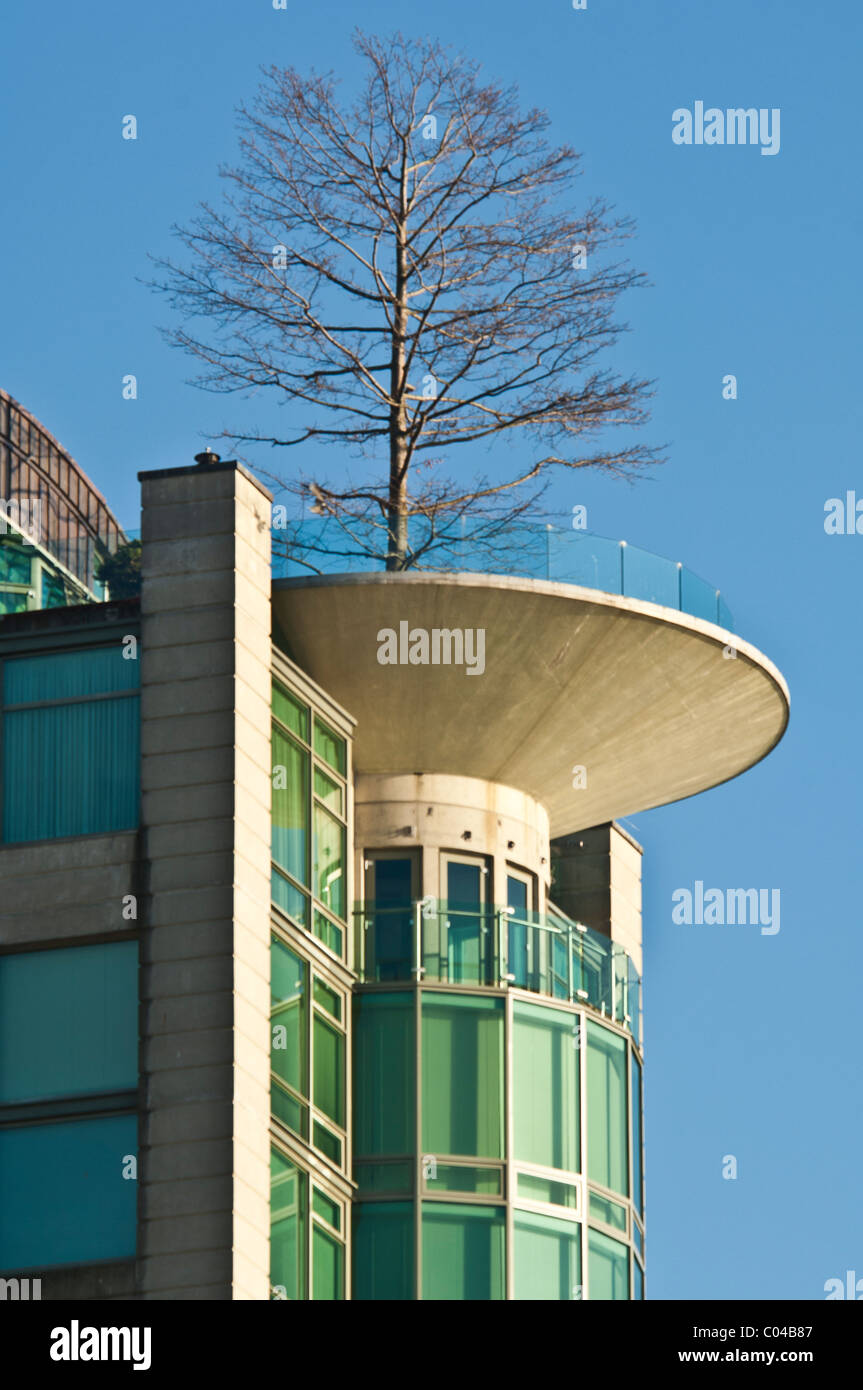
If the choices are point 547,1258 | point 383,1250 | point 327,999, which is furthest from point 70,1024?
point 547,1258

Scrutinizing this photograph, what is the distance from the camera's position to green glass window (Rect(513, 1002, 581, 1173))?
45312 mm

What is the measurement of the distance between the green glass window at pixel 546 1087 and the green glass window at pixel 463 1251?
3.90 ft

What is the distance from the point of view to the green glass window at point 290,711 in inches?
1756

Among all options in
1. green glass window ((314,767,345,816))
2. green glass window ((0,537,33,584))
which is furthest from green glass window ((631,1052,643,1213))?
green glass window ((0,537,33,584))

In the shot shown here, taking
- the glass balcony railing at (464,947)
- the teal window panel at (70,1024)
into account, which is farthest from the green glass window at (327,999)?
the teal window panel at (70,1024)

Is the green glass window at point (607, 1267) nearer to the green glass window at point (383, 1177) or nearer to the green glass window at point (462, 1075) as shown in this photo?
the green glass window at point (462, 1075)

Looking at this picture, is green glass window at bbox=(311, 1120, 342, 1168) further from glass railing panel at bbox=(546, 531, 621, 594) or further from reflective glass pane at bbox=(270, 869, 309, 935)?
glass railing panel at bbox=(546, 531, 621, 594)

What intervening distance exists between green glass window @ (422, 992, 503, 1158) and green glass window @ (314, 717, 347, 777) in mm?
3850
